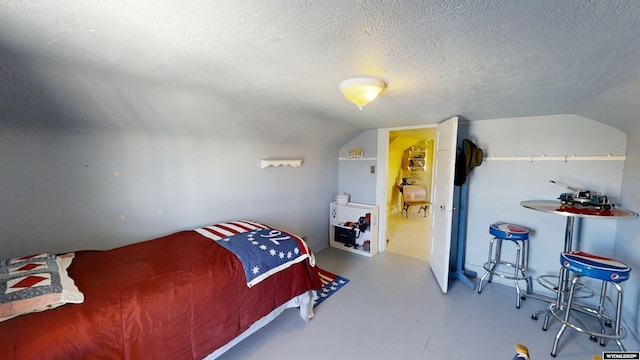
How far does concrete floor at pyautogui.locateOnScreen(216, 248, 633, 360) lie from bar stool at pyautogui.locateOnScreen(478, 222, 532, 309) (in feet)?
0.64

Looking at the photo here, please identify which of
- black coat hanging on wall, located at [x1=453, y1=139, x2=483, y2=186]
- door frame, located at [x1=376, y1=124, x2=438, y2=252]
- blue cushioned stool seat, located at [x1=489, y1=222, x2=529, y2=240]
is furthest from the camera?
door frame, located at [x1=376, y1=124, x2=438, y2=252]

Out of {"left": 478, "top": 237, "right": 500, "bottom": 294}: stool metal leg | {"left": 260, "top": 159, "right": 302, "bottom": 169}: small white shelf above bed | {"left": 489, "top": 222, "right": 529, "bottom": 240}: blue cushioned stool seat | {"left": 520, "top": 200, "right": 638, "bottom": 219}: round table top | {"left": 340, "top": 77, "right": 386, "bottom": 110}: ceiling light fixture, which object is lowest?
{"left": 478, "top": 237, "right": 500, "bottom": 294}: stool metal leg

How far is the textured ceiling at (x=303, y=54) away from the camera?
0.88 metres

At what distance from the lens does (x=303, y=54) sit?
126cm

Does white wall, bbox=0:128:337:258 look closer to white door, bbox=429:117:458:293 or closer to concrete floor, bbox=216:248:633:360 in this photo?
concrete floor, bbox=216:248:633:360

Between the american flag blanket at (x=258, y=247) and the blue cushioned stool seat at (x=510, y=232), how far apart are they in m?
1.95

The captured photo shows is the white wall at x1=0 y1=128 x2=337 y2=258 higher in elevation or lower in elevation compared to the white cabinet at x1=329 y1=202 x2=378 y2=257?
higher

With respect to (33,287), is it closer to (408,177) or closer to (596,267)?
(596,267)

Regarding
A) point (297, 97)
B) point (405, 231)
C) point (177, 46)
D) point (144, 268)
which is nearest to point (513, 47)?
point (297, 97)

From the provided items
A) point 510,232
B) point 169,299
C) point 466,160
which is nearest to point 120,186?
point 169,299

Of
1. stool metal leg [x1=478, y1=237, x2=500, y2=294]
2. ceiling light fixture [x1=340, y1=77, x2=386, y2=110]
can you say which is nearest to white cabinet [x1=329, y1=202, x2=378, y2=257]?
stool metal leg [x1=478, y1=237, x2=500, y2=294]

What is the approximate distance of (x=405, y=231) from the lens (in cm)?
494

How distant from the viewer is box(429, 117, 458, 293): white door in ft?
8.48

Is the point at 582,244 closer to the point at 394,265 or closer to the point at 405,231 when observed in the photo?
the point at 394,265
